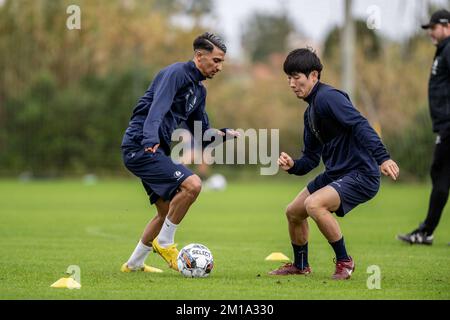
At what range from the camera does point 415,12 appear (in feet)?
92.3

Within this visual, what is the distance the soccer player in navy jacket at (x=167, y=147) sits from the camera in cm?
746

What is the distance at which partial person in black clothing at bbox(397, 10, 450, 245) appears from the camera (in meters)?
10.3

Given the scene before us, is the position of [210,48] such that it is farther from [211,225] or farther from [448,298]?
[211,225]

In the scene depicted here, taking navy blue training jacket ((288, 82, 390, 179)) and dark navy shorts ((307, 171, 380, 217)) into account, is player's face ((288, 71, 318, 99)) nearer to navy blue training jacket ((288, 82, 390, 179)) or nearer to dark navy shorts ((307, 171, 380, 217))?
navy blue training jacket ((288, 82, 390, 179))

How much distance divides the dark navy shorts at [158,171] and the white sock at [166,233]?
0.23 meters

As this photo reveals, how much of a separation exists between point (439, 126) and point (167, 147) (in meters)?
4.09

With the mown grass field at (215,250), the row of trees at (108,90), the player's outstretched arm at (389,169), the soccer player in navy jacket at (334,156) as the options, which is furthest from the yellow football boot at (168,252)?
the row of trees at (108,90)

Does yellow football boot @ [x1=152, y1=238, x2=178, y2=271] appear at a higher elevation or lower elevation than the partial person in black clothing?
lower

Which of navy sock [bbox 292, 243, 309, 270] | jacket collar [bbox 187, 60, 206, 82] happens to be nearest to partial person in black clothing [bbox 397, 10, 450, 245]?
navy sock [bbox 292, 243, 309, 270]

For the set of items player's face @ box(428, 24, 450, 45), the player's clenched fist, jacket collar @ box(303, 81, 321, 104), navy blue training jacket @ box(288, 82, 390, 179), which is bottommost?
the player's clenched fist

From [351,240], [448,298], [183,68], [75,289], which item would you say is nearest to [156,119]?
[183,68]

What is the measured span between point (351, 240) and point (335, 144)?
411 centimetres

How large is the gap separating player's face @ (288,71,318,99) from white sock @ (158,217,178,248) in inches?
63.2

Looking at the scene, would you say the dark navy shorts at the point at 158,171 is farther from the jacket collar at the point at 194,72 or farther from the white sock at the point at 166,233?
the jacket collar at the point at 194,72
